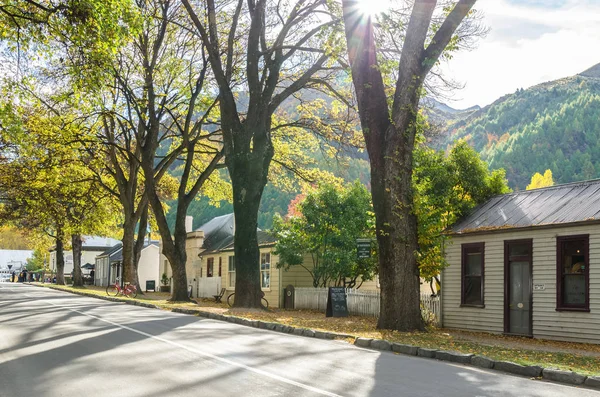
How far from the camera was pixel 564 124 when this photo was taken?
123 metres

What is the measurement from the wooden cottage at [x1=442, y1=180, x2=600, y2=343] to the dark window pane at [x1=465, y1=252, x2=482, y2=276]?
0.02 meters

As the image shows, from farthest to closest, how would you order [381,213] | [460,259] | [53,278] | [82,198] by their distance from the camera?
[53,278] → [82,198] → [460,259] → [381,213]

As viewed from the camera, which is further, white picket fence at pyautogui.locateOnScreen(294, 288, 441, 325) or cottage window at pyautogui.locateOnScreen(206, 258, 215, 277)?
cottage window at pyautogui.locateOnScreen(206, 258, 215, 277)

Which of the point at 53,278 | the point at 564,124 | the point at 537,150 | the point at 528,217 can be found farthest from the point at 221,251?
the point at 564,124

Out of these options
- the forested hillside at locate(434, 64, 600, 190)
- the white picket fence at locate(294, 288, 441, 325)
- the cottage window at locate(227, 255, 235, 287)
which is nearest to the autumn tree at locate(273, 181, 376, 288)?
the white picket fence at locate(294, 288, 441, 325)

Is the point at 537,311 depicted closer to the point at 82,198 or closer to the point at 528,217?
the point at 528,217

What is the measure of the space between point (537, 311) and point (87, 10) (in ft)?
47.9

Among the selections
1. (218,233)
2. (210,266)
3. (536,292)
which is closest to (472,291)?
(536,292)

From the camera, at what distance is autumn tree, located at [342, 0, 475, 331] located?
673 inches

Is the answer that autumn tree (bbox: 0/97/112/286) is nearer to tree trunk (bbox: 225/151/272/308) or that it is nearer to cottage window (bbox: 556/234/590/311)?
tree trunk (bbox: 225/151/272/308)

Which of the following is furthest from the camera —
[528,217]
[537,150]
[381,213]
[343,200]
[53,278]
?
[537,150]

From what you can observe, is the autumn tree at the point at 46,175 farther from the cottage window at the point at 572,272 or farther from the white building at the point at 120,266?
the cottage window at the point at 572,272

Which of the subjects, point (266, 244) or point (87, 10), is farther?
point (266, 244)

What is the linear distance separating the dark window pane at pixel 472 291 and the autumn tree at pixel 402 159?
141 inches
